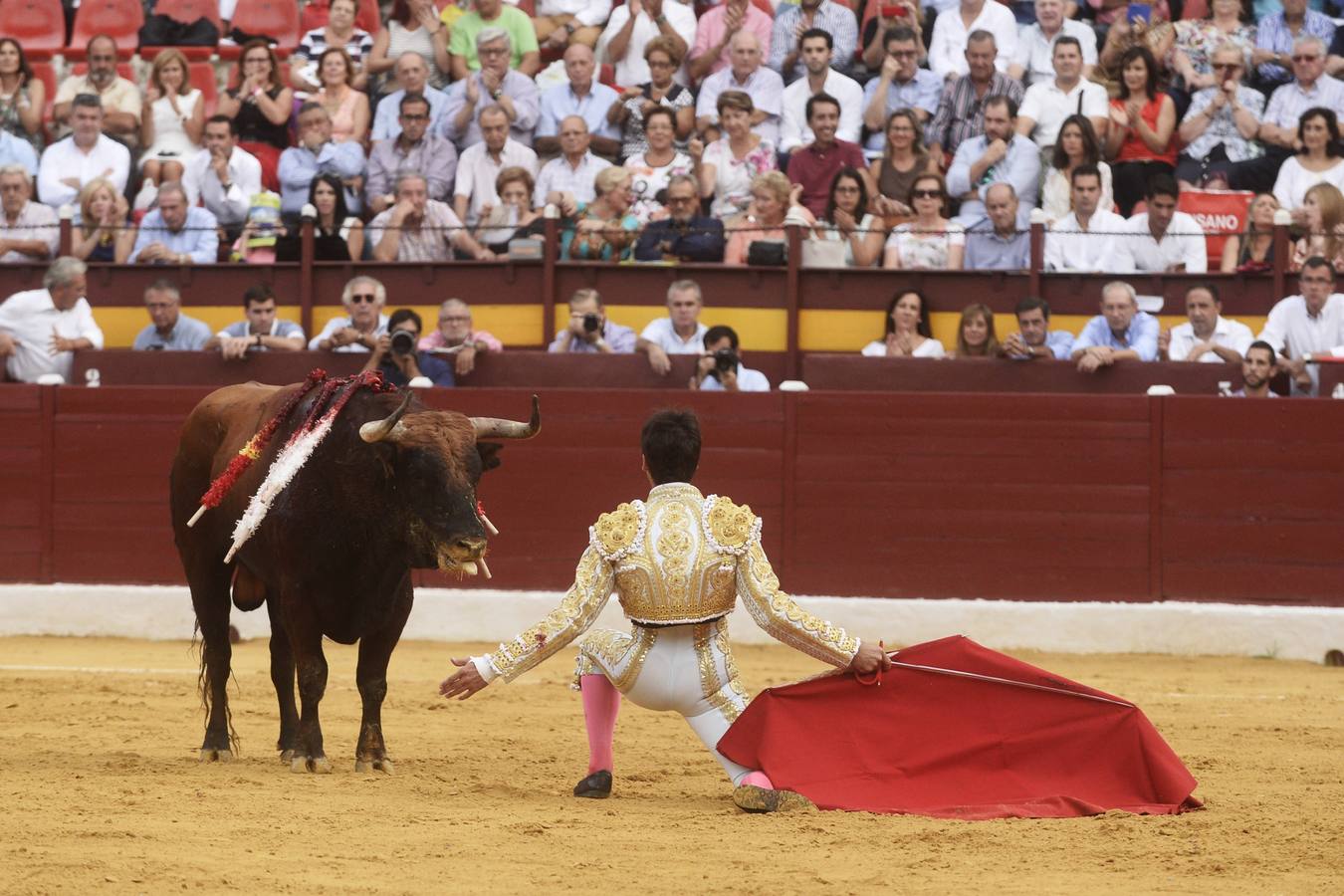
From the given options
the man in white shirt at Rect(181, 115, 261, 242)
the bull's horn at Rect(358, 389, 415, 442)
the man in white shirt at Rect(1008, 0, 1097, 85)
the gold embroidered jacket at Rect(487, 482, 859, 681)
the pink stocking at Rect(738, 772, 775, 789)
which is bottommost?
the pink stocking at Rect(738, 772, 775, 789)

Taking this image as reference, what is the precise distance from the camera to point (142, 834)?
4715 millimetres

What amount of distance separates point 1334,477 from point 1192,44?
307 cm

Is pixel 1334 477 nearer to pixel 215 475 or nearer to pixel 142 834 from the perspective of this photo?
pixel 215 475

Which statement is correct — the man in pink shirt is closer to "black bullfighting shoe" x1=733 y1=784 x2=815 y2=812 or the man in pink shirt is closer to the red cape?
the red cape

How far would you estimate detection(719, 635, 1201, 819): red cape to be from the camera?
527cm

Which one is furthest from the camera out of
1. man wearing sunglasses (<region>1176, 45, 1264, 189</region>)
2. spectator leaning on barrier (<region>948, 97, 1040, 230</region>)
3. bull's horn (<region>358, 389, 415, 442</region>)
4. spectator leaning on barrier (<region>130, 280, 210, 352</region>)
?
man wearing sunglasses (<region>1176, 45, 1264, 189</region>)

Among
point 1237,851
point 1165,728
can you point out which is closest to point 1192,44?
point 1165,728

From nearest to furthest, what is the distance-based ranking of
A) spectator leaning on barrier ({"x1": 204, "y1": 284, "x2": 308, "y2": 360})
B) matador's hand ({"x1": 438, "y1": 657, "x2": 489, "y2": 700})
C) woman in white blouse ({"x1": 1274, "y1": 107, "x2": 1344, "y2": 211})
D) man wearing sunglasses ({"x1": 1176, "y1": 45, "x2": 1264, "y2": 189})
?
1. matador's hand ({"x1": 438, "y1": 657, "x2": 489, "y2": 700})
2. spectator leaning on barrier ({"x1": 204, "y1": 284, "x2": 308, "y2": 360})
3. woman in white blouse ({"x1": 1274, "y1": 107, "x2": 1344, "y2": 211})
4. man wearing sunglasses ({"x1": 1176, "y1": 45, "x2": 1264, "y2": 189})

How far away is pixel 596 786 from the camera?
Result: 18.0ft

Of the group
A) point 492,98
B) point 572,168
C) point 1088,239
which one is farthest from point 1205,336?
point 492,98

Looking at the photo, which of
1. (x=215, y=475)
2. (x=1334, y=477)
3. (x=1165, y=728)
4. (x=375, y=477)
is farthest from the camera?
(x=1334, y=477)

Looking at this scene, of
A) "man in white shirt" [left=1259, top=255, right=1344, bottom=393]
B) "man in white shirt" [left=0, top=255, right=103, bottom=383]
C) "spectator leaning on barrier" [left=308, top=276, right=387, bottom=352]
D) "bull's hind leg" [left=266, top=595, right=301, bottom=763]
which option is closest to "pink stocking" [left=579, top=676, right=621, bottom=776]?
"bull's hind leg" [left=266, top=595, right=301, bottom=763]

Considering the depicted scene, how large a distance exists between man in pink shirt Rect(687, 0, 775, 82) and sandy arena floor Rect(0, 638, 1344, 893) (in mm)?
5133

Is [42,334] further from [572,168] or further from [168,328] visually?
[572,168]
